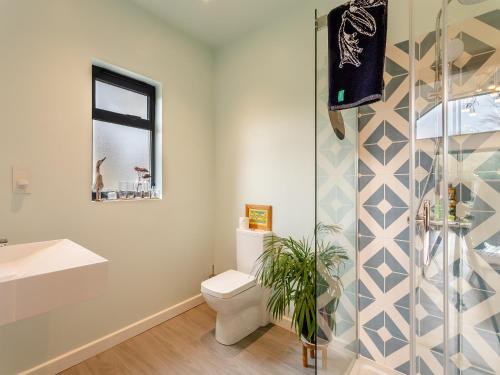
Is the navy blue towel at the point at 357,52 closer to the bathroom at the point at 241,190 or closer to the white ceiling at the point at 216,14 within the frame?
the bathroom at the point at 241,190

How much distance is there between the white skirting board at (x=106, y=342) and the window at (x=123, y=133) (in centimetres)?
104

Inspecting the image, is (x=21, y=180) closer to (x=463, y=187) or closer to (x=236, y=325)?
(x=236, y=325)

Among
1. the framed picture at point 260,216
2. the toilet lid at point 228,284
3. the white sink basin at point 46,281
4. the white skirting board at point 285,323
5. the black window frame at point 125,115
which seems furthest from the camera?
the framed picture at point 260,216

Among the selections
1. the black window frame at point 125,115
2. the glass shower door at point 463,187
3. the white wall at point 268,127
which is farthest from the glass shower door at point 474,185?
the black window frame at point 125,115

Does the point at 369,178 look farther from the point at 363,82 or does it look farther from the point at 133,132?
the point at 133,132

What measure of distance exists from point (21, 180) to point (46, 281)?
0.92 metres

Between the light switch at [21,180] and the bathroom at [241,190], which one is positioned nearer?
the bathroom at [241,190]

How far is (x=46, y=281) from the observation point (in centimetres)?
91

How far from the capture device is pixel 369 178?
1666 mm

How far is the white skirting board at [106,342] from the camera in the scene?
158 centimetres

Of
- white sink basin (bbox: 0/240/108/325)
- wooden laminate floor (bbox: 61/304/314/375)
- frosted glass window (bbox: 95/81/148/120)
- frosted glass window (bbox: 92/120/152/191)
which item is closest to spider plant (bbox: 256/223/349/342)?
wooden laminate floor (bbox: 61/304/314/375)

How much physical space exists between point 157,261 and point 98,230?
579 mm

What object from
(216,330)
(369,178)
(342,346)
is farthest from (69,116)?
(342,346)

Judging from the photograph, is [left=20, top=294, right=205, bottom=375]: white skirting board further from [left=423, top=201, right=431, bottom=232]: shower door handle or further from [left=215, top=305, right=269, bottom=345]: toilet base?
[left=423, top=201, right=431, bottom=232]: shower door handle
